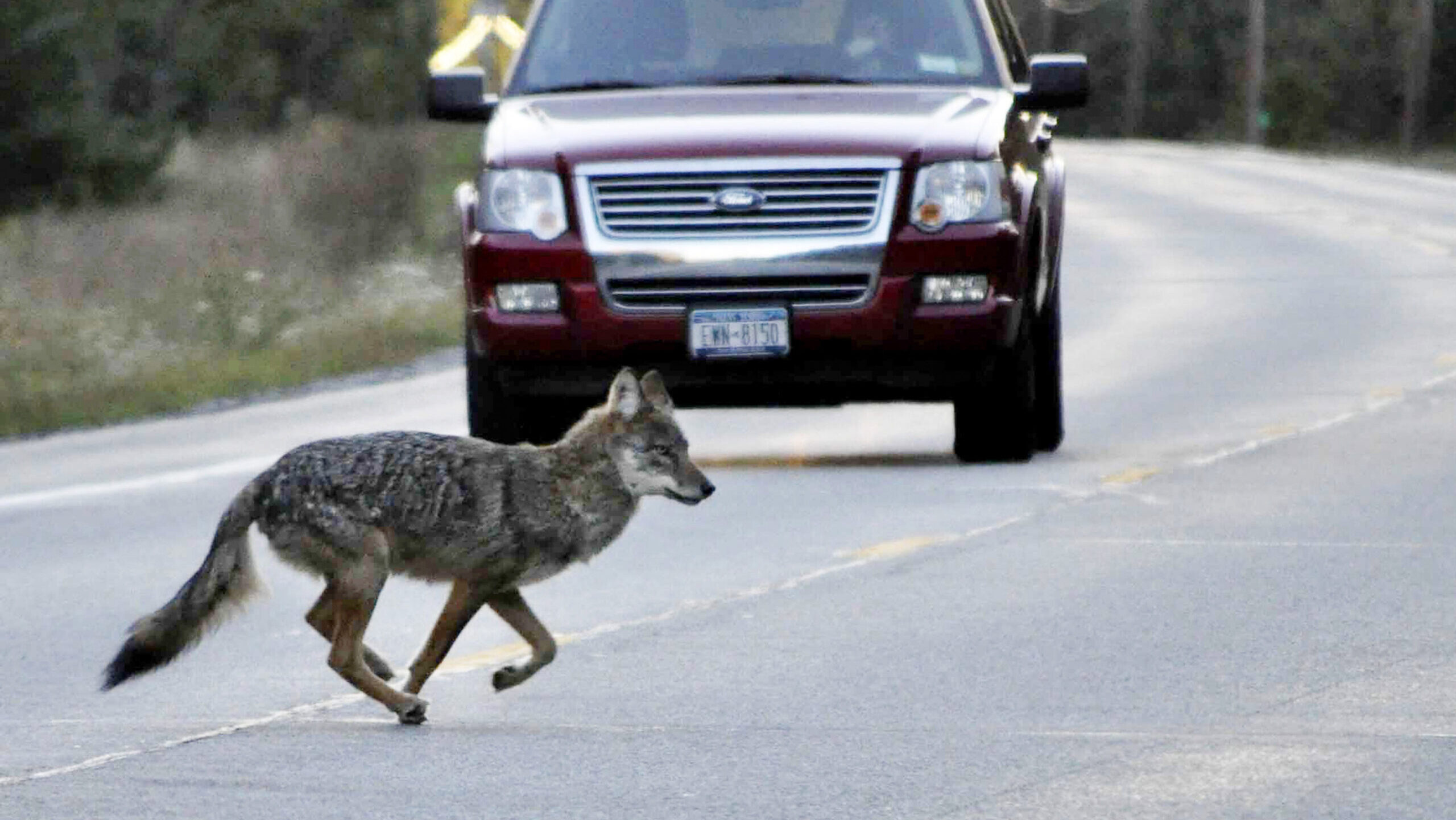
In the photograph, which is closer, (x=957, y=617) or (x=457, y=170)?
(x=957, y=617)

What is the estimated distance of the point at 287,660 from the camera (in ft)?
32.8

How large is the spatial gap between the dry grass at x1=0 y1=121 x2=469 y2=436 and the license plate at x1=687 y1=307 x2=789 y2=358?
6.08 m

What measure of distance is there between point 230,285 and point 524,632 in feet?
64.0

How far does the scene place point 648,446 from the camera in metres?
9.13

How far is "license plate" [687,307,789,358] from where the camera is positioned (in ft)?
46.0

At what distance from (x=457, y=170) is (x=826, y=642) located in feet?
181

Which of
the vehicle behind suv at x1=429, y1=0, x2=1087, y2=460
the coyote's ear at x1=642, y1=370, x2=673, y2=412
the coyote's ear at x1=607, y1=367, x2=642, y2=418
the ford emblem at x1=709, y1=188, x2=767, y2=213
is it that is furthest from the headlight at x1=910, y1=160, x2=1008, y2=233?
the coyote's ear at x1=607, y1=367, x2=642, y2=418

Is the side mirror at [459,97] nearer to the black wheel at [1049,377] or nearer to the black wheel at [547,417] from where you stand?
the black wheel at [547,417]

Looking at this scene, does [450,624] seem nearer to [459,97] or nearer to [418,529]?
[418,529]

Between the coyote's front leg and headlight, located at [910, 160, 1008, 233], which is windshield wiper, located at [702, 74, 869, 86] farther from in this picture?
the coyote's front leg

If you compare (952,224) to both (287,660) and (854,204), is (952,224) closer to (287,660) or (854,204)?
(854,204)

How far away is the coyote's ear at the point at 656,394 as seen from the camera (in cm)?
921

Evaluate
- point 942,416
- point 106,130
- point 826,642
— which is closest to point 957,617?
point 826,642

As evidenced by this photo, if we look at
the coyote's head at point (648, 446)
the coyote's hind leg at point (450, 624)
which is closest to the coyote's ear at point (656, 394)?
the coyote's head at point (648, 446)
